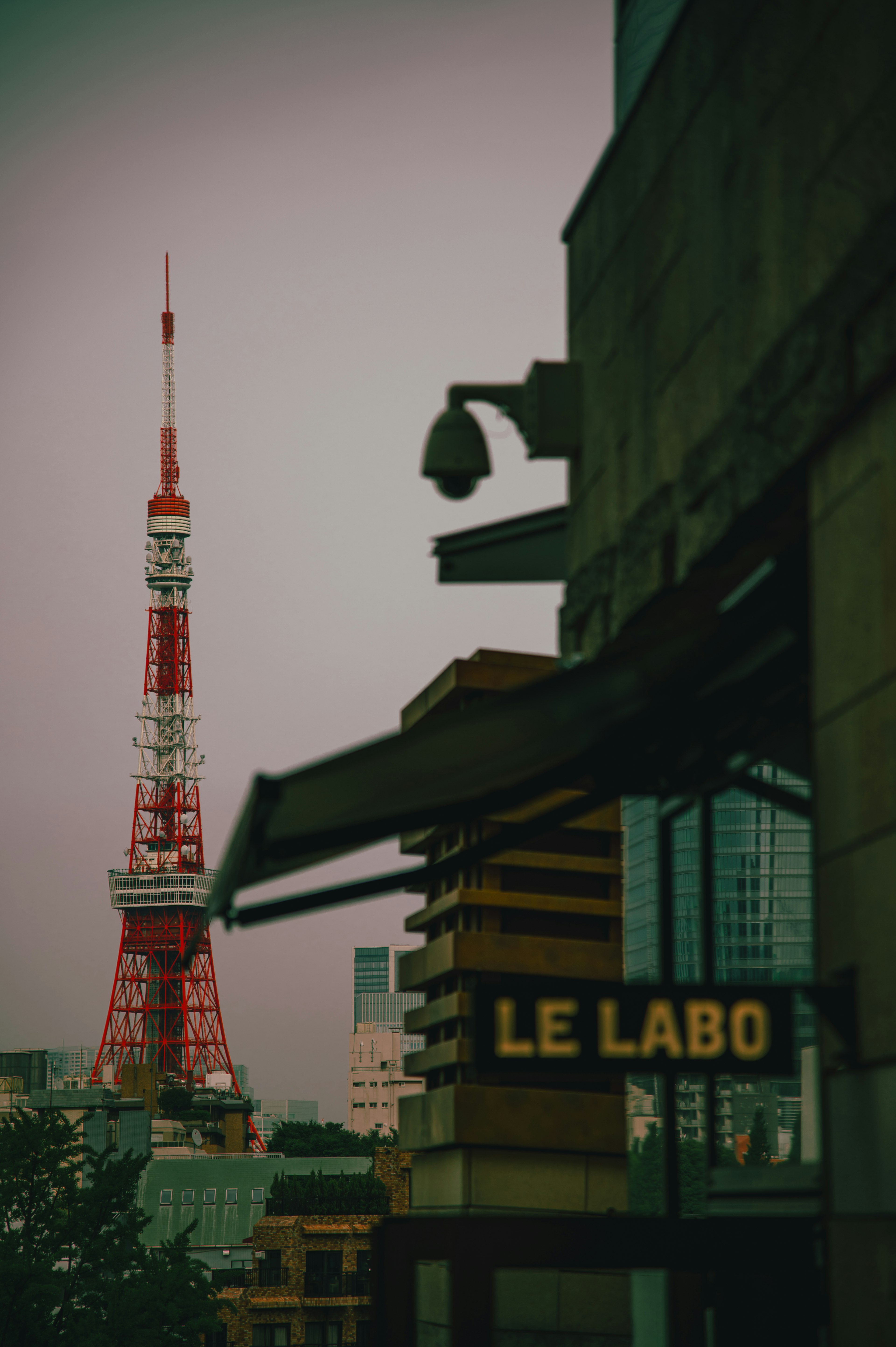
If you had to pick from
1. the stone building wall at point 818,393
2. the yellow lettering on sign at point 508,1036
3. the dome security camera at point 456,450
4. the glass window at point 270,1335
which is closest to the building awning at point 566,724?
the stone building wall at point 818,393

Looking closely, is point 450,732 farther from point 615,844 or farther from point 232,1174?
point 232,1174

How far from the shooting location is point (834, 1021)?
223 inches

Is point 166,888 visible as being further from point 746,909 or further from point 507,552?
point 507,552

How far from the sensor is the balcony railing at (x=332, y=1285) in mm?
65500

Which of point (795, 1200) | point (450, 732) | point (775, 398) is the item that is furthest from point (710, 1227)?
point (775, 398)

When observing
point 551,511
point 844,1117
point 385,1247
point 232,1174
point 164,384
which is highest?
point 164,384

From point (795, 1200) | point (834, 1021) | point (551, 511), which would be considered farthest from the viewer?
point (551, 511)

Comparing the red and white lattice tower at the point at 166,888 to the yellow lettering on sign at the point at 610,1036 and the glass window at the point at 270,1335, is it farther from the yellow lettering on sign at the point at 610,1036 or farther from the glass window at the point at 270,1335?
the yellow lettering on sign at the point at 610,1036

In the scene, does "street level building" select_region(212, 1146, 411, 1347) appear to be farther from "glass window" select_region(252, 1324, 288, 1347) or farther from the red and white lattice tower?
the red and white lattice tower

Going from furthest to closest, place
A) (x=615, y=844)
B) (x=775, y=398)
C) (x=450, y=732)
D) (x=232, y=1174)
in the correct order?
1. (x=232, y=1174)
2. (x=615, y=844)
3. (x=450, y=732)
4. (x=775, y=398)

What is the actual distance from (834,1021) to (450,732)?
2.66 meters

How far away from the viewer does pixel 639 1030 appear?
22.8 ft

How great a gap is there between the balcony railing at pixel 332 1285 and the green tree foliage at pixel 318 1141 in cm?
7062

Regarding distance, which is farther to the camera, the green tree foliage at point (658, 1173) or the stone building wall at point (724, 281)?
the green tree foliage at point (658, 1173)
